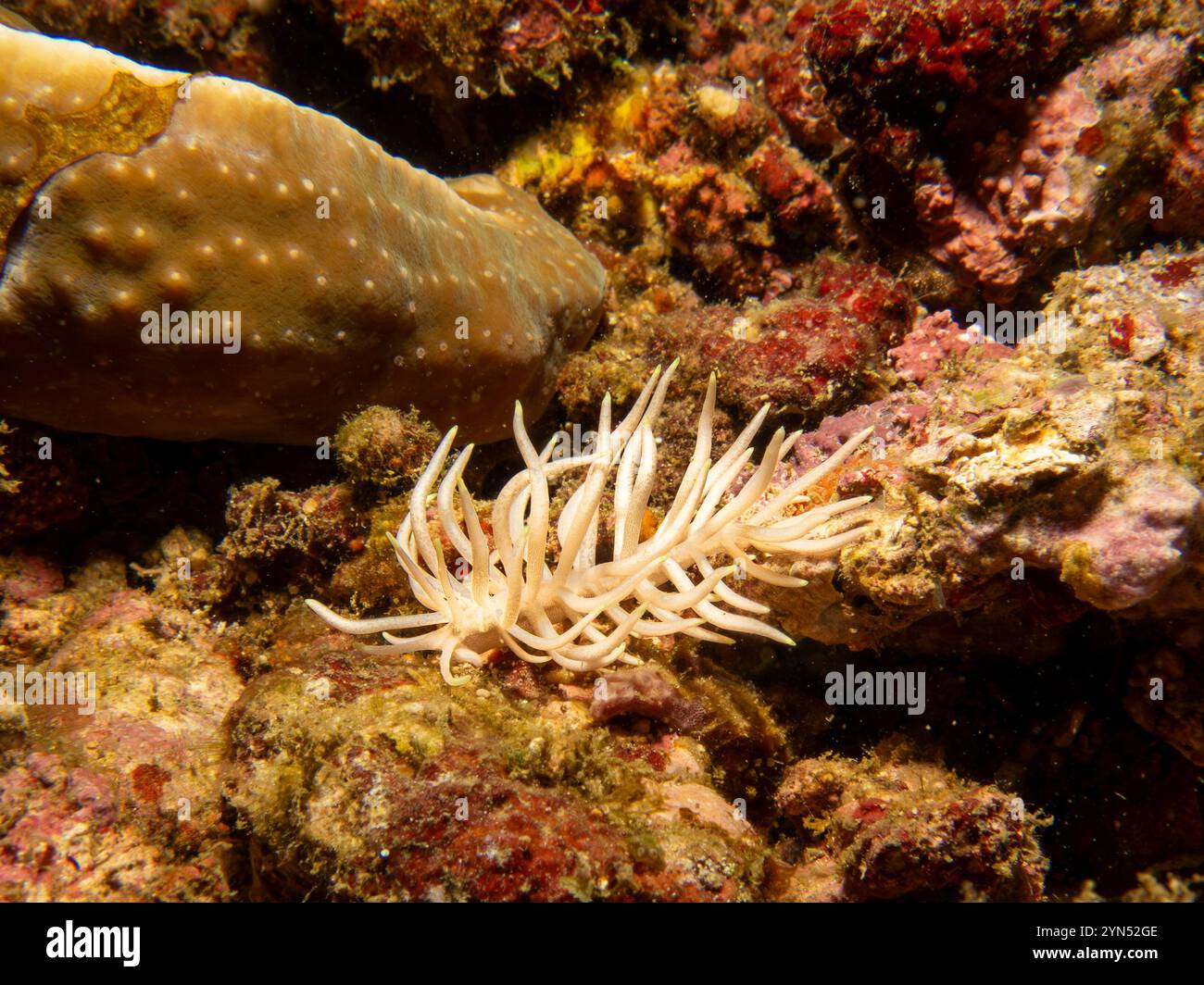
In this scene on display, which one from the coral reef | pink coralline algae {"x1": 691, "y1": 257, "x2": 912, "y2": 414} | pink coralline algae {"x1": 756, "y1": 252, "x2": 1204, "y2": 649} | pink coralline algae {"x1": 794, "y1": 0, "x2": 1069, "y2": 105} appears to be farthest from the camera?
the coral reef

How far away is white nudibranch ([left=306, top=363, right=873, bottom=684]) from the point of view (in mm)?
2621

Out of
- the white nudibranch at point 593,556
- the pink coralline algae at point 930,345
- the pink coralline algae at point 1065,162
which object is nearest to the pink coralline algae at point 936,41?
the pink coralline algae at point 1065,162

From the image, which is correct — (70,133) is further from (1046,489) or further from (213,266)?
(1046,489)

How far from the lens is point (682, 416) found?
396cm

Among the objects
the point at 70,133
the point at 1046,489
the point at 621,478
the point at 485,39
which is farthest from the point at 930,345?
the point at 70,133

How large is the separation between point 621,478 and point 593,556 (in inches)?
15.5

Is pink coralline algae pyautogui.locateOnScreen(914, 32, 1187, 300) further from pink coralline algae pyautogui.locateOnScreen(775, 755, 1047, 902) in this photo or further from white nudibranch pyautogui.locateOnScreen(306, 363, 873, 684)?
pink coralline algae pyautogui.locateOnScreen(775, 755, 1047, 902)

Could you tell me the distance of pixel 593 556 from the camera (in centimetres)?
293

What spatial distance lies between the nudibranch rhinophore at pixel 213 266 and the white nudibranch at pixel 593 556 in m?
0.97

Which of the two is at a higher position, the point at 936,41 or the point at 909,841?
the point at 936,41

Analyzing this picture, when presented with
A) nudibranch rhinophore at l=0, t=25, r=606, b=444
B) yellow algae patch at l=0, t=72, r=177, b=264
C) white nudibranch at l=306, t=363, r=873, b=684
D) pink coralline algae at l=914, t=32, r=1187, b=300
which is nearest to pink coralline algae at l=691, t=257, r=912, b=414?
pink coralline algae at l=914, t=32, r=1187, b=300

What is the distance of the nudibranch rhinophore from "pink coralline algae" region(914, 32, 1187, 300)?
2.81 m
